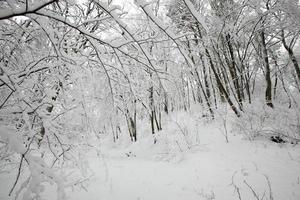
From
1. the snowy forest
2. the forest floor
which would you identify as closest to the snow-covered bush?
the snowy forest

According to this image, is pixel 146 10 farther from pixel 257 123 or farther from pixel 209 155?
pixel 257 123

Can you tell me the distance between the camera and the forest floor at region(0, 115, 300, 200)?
334 centimetres

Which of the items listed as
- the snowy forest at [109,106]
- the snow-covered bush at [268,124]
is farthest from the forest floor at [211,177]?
the snow-covered bush at [268,124]

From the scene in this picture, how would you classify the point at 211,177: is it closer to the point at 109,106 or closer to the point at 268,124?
the point at 109,106

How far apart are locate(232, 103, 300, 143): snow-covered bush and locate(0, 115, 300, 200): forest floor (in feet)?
1.13

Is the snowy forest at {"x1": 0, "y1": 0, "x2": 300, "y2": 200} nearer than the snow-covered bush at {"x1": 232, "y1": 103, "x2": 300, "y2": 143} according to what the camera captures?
Yes

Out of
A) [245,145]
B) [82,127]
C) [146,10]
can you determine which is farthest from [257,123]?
[146,10]

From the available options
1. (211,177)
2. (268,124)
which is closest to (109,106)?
(211,177)

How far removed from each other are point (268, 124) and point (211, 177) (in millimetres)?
4152

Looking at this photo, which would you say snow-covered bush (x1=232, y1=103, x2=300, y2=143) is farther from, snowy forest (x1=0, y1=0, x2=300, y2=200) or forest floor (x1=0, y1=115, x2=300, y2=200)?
forest floor (x1=0, y1=115, x2=300, y2=200)

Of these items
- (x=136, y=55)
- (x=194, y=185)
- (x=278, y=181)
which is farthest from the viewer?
(x=194, y=185)

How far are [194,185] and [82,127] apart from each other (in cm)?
281

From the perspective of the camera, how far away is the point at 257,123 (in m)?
6.56

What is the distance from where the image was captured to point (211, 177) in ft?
13.8
